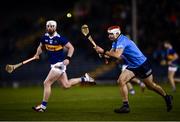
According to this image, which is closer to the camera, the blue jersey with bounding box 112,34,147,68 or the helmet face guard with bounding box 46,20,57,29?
the blue jersey with bounding box 112,34,147,68

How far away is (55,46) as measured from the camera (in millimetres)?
16125

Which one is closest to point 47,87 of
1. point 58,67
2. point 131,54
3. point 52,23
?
point 58,67

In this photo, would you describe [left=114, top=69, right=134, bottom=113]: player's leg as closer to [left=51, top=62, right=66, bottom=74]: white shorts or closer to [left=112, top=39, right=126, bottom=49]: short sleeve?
[left=112, top=39, right=126, bottom=49]: short sleeve

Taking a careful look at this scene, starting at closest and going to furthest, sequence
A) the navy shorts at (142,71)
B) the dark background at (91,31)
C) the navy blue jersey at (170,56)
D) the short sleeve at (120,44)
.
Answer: the short sleeve at (120,44)
the navy shorts at (142,71)
the navy blue jersey at (170,56)
the dark background at (91,31)

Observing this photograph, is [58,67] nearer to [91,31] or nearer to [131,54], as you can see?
[131,54]

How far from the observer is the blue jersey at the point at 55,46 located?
52.8 feet

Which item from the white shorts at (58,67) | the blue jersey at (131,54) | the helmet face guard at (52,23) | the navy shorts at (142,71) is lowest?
the navy shorts at (142,71)

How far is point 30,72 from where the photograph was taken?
34.7 meters

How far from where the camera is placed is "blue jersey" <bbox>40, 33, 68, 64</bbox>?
1609 cm

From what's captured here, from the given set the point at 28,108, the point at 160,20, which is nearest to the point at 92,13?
the point at 160,20

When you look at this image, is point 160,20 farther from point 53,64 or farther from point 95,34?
point 53,64

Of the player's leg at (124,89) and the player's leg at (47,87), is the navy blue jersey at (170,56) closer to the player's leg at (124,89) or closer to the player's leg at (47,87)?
the player's leg at (124,89)

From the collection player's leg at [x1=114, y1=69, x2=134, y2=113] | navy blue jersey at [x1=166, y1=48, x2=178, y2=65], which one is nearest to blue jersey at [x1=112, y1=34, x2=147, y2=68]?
player's leg at [x1=114, y1=69, x2=134, y2=113]

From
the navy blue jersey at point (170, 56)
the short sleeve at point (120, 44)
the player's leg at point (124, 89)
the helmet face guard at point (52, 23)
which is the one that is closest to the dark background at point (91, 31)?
the navy blue jersey at point (170, 56)
